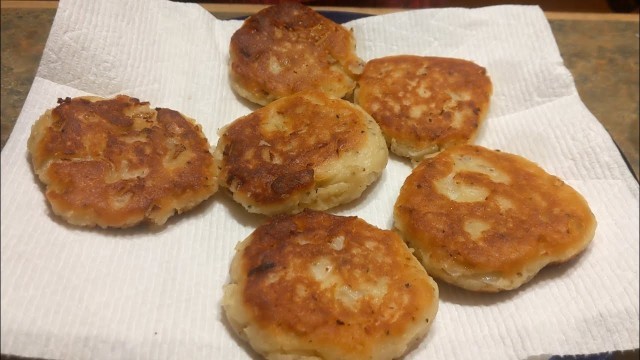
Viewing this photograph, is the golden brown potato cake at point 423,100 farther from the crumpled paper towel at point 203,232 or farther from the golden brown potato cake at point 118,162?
the golden brown potato cake at point 118,162

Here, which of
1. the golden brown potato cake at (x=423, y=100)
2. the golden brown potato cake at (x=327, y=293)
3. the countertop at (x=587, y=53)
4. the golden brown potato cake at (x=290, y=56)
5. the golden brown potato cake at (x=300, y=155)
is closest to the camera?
the golden brown potato cake at (x=327, y=293)

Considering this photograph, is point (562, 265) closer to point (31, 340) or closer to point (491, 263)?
point (491, 263)

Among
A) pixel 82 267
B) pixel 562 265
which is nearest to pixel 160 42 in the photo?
pixel 82 267

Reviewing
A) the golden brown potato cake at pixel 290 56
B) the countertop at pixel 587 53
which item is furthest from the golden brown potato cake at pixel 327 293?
the countertop at pixel 587 53

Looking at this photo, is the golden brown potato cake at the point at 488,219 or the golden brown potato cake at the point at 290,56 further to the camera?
the golden brown potato cake at the point at 290,56

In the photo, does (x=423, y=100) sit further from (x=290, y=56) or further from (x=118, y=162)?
(x=118, y=162)

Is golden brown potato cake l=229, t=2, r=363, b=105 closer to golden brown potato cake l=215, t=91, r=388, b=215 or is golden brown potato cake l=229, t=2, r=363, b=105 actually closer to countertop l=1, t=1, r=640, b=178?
golden brown potato cake l=215, t=91, r=388, b=215
